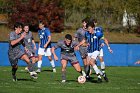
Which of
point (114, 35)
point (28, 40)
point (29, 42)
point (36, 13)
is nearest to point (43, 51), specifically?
point (29, 42)

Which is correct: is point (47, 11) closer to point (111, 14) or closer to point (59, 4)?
point (59, 4)

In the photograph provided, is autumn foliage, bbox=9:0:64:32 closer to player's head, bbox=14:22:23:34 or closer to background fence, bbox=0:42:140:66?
background fence, bbox=0:42:140:66

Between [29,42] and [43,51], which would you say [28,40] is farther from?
[43,51]

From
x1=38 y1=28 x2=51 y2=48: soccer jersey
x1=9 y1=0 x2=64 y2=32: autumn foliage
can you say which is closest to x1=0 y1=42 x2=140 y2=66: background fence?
x1=38 y1=28 x2=51 y2=48: soccer jersey

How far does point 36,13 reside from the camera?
44.5 meters

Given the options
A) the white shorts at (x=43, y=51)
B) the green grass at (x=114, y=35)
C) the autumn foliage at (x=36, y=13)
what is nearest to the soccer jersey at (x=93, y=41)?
the white shorts at (x=43, y=51)

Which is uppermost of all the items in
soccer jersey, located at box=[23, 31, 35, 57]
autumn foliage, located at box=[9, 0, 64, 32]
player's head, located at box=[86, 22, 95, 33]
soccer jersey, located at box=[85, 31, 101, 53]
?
player's head, located at box=[86, 22, 95, 33]

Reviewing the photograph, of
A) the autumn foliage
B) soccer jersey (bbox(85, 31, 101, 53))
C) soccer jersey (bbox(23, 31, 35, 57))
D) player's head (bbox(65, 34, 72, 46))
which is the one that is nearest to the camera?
player's head (bbox(65, 34, 72, 46))

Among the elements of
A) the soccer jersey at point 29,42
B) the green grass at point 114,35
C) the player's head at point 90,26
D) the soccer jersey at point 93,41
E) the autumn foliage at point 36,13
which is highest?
the player's head at point 90,26

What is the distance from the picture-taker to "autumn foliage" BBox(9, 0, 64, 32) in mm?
44031

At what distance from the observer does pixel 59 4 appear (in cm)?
4747

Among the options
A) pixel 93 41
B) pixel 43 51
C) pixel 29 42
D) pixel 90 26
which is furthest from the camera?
pixel 43 51

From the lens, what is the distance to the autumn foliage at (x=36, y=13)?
144 feet

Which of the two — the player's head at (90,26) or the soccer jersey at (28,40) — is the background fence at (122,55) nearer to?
the soccer jersey at (28,40)
